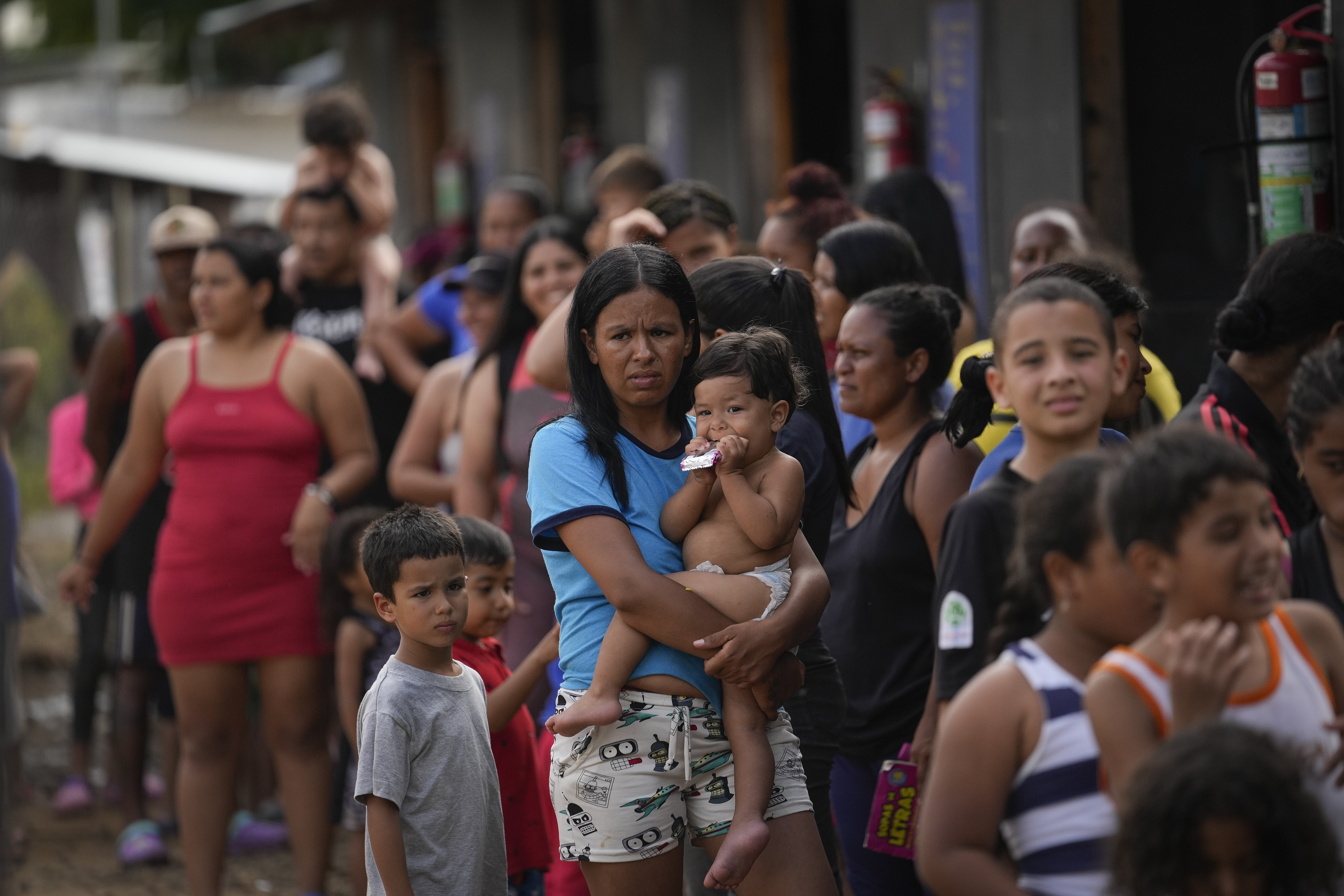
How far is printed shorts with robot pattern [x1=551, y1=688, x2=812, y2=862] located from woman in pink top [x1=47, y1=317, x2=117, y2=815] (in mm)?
4098

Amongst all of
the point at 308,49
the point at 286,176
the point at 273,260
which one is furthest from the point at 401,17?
the point at 308,49

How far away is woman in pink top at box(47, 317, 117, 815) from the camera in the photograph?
7.02 meters

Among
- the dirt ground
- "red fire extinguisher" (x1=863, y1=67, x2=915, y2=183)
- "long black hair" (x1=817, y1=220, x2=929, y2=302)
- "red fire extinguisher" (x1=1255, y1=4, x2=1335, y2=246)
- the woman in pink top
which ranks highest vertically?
"red fire extinguisher" (x1=863, y1=67, x2=915, y2=183)

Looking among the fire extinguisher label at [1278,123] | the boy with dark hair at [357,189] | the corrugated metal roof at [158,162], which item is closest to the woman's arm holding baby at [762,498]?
the fire extinguisher label at [1278,123]

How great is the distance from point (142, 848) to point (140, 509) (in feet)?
4.67

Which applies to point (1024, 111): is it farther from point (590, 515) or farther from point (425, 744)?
point (425, 744)

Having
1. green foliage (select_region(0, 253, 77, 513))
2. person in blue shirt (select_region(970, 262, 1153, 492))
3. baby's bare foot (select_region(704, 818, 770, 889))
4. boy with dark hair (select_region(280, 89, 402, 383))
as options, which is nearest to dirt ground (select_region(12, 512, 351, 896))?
boy with dark hair (select_region(280, 89, 402, 383))

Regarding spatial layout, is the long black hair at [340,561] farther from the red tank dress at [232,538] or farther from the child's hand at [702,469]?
the child's hand at [702,469]

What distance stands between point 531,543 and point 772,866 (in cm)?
179

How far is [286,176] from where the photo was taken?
1650 cm

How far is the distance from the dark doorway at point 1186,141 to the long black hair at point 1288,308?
314 cm

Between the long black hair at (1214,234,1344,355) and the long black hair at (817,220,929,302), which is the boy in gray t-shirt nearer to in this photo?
the long black hair at (817,220,929,302)

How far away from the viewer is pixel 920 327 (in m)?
3.68

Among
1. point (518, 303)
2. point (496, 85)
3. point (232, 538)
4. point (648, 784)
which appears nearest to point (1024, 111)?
point (518, 303)
